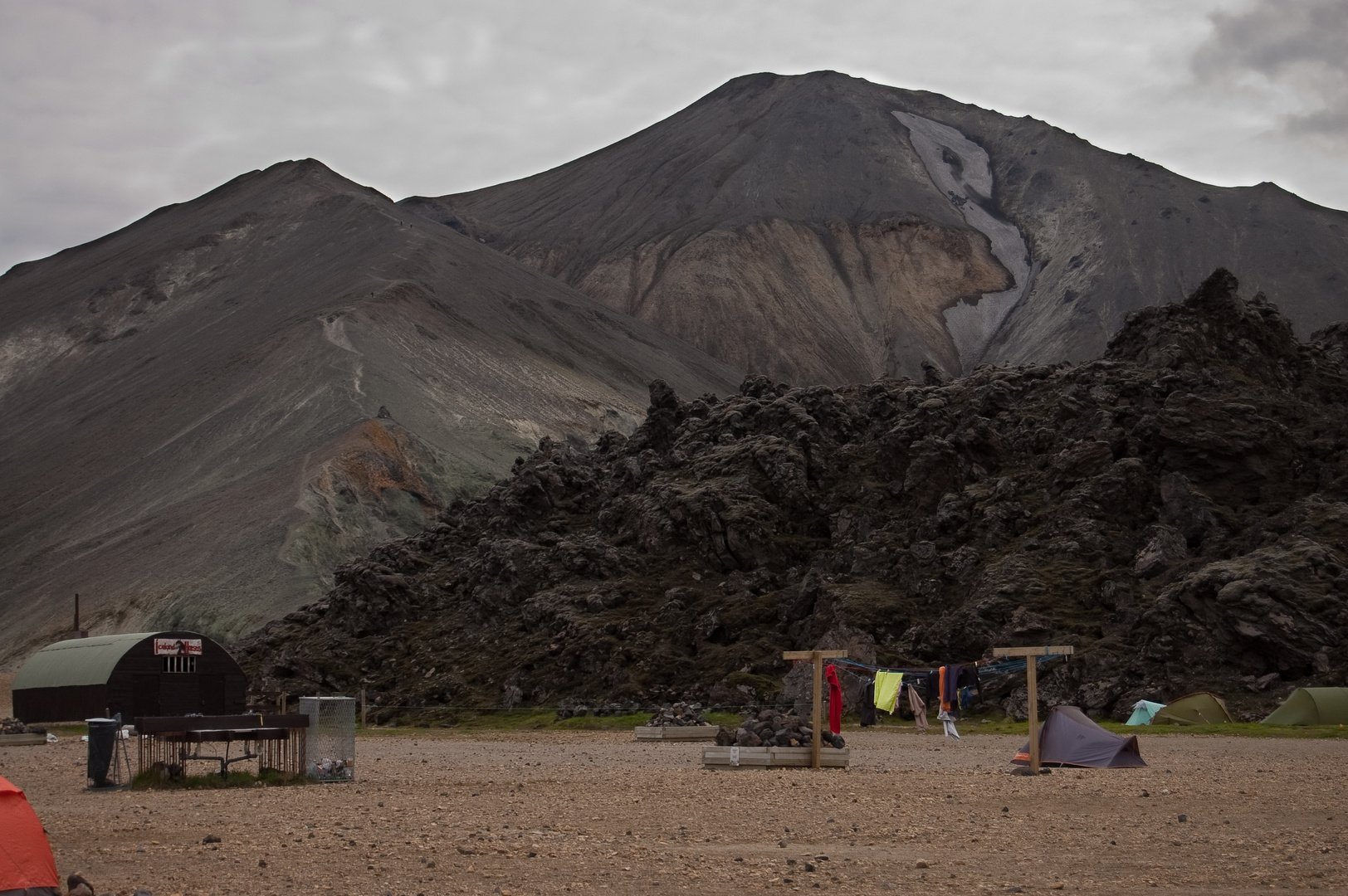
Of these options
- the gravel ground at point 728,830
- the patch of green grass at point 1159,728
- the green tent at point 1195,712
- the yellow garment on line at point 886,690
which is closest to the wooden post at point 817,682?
the gravel ground at point 728,830

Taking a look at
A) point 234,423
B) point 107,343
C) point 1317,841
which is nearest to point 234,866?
point 1317,841

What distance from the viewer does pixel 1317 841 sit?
55.5 ft

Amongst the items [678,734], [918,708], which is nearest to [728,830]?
[678,734]

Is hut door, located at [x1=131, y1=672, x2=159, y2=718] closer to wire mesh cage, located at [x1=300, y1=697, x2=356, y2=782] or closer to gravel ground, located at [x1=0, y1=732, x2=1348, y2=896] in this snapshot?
gravel ground, located at [x1=0, y1=732, x2=1348, y2=896]

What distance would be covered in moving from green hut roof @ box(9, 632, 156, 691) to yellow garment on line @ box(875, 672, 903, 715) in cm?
2818

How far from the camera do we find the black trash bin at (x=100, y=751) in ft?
83.9

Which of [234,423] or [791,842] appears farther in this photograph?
[234,423]

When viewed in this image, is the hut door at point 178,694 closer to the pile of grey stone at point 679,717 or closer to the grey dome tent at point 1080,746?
the pile of grey stone at point 679,717

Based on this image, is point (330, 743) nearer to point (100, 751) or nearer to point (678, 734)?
point (100, 751)

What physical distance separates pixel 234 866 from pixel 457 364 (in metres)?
105

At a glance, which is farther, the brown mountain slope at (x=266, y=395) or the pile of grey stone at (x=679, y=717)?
the brown mountain slope at (x=266, y=395)

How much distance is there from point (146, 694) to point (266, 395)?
60.5 meters

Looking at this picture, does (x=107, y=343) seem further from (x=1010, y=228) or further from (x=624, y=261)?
(x=1010, y=228)

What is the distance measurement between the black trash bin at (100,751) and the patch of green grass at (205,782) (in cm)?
55
